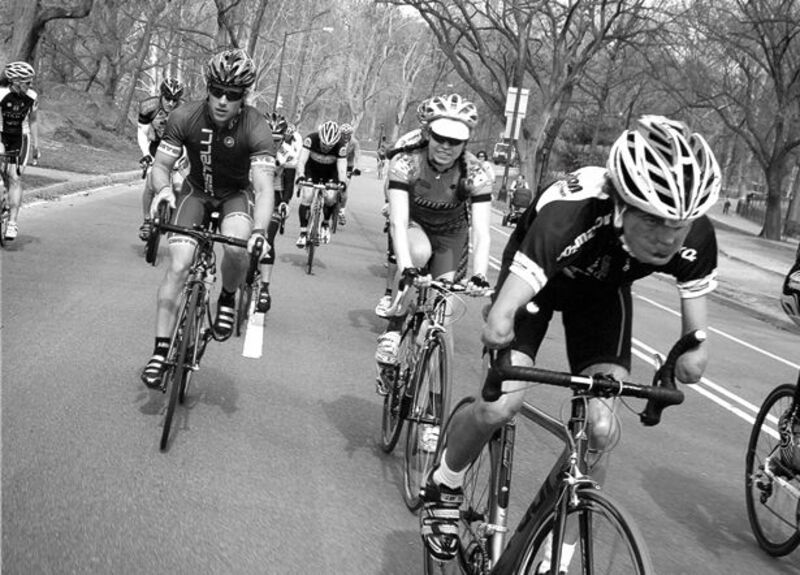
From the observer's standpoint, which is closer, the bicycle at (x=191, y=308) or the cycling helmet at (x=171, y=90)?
the bicycle at (x=191, y=308)

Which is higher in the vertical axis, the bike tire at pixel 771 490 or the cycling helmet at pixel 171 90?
the cycling helmet at pixel 171 90

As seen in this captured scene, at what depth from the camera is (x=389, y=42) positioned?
89.2 metres

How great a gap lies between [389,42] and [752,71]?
5453 centimetres

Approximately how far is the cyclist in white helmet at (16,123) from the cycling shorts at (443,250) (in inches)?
247

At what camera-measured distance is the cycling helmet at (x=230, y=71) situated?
5809mm

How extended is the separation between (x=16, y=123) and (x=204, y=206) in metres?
6.02

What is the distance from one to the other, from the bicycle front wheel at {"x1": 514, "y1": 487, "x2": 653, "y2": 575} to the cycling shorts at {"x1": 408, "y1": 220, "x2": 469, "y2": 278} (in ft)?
12.0

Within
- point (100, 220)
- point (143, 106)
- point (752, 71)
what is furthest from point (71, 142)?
point (752, 71)

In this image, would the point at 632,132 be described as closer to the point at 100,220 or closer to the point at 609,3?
the point at 100,220

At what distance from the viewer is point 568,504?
2.95m

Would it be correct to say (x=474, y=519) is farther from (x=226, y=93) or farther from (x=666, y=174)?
(x=226, y=93)

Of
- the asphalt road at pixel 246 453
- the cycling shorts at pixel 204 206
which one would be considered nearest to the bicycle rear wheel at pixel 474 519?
the asphalt road at pixel 246 453

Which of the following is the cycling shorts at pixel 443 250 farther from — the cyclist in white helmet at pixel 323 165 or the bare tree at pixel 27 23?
the bare tree at pixel 27 23

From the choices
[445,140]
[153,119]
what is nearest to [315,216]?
[153,119]
